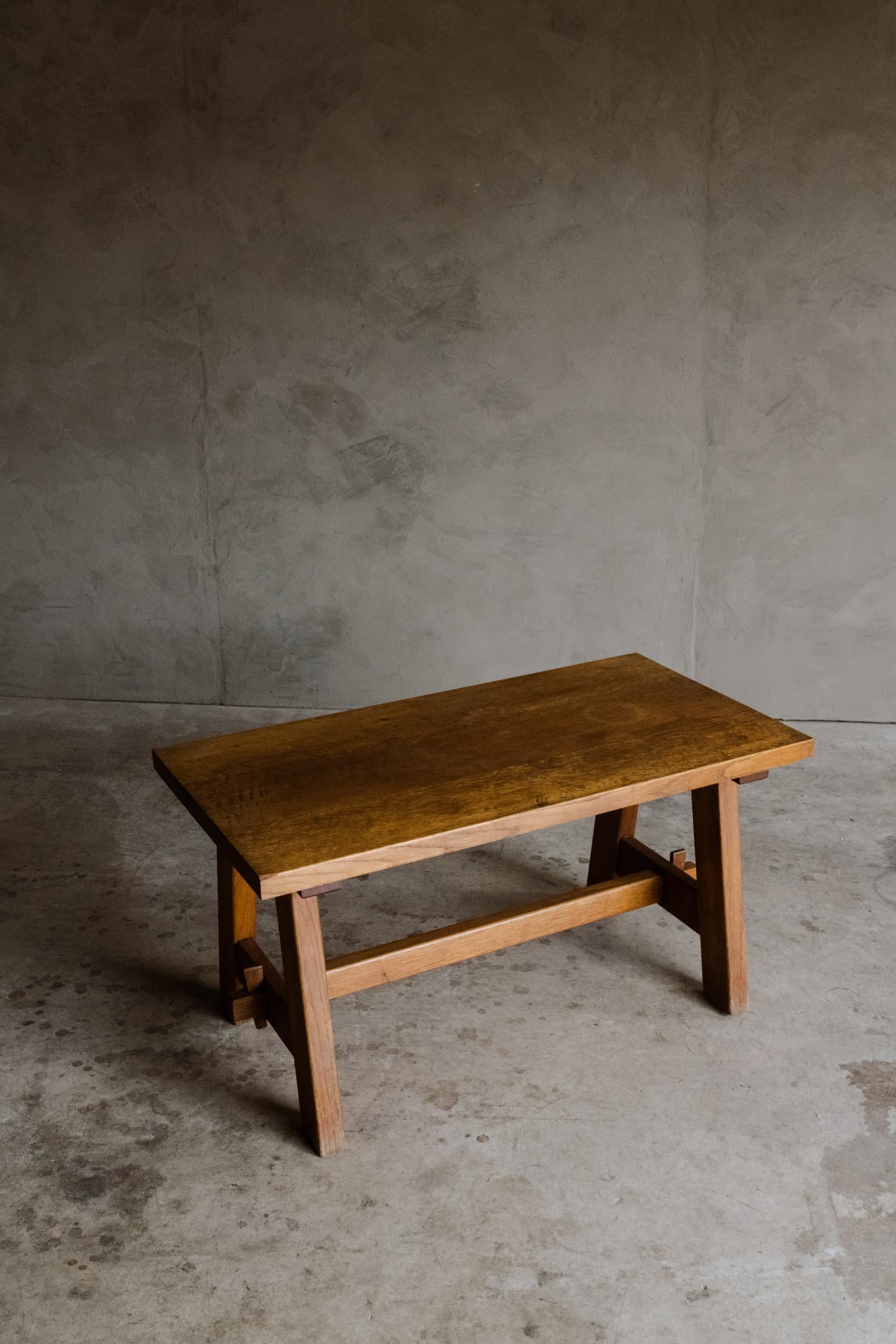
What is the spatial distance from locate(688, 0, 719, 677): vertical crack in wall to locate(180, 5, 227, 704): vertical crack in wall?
5.45ft

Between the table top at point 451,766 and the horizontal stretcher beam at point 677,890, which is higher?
the table top at point 451,766

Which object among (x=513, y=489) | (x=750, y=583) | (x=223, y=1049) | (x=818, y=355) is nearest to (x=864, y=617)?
(x=750, y=583)

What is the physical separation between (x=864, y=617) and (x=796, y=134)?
5.26 ft

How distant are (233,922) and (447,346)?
225 cm

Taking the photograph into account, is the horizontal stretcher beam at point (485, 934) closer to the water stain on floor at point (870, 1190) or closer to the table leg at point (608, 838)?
the table leg at point (608, 838)

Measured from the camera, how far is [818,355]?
3.88 m

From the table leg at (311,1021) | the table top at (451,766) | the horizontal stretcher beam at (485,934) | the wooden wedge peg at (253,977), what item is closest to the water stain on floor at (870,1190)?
the horizontal stretcher beam at (485,934)

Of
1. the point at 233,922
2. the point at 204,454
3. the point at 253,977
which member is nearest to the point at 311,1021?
the point at 253,977

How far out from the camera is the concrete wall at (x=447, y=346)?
3707 millimetres

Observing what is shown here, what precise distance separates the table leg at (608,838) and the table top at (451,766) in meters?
0.36

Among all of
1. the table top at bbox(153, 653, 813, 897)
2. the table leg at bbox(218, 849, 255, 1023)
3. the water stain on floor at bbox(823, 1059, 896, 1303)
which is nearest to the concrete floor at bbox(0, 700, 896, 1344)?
the water stain on floor at bbox(823, 1059, 896, 1303)

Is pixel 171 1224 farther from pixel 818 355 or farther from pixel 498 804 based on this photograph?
pixel 818 355

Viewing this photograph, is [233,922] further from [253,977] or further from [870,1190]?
[870,1190]

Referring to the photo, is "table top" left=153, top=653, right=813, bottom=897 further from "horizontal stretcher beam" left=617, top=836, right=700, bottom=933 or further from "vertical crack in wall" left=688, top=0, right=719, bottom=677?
"vertical crack in wall" left=688, top=0, right=719, bottom=677
